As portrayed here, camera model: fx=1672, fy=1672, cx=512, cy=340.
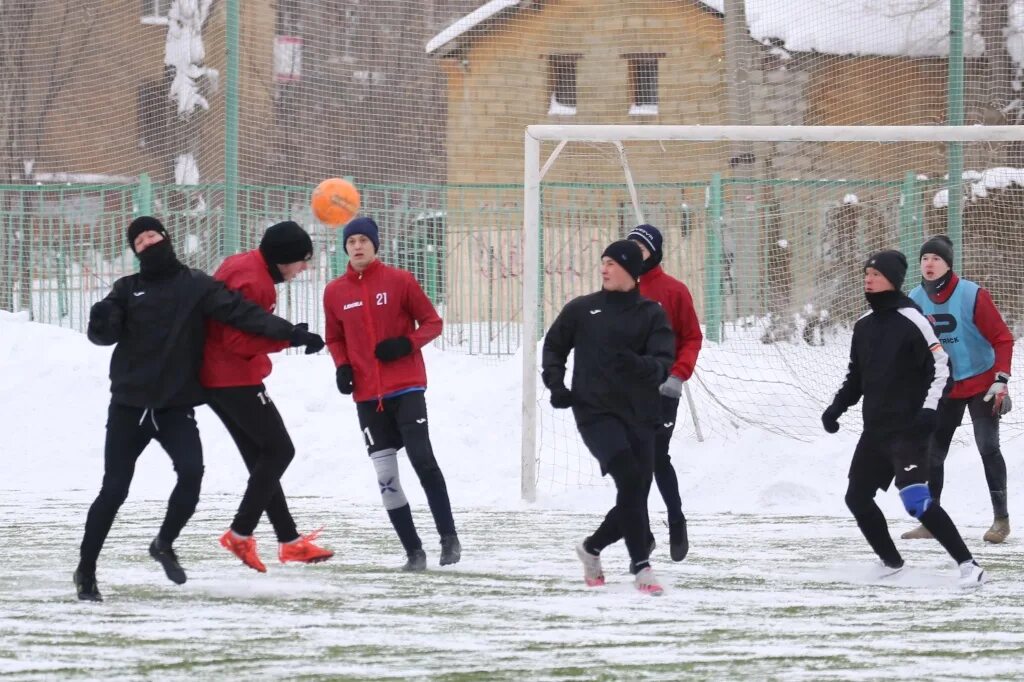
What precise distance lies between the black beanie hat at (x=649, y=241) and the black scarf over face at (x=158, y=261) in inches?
89.1

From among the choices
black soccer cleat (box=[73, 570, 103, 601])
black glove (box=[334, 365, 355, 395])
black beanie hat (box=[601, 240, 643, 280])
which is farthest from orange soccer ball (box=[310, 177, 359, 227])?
black soccer cleat (box=[73, 570, 103, 601])

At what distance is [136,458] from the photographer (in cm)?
700

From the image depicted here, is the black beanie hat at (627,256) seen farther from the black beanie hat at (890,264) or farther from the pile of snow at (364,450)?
the pile of snow at (364,450)

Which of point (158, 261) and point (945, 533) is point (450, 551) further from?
point (945, 533)

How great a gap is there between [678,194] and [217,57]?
186 inches

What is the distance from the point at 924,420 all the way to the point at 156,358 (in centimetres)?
333

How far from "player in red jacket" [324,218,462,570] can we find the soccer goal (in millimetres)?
3257

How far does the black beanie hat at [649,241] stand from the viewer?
8.08 m

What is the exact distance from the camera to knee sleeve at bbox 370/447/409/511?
26.1 feet

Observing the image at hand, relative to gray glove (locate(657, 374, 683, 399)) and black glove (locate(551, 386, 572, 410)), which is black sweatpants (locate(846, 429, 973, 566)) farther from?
black glove (locate(551, 386, 572, 410))

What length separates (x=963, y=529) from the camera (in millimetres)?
9898

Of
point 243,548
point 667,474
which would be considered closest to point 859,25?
point 667,474

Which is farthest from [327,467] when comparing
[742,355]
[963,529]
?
[963,529]

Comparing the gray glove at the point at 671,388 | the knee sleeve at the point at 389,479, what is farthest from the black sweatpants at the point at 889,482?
the knee sleeve at the point at 389,479
